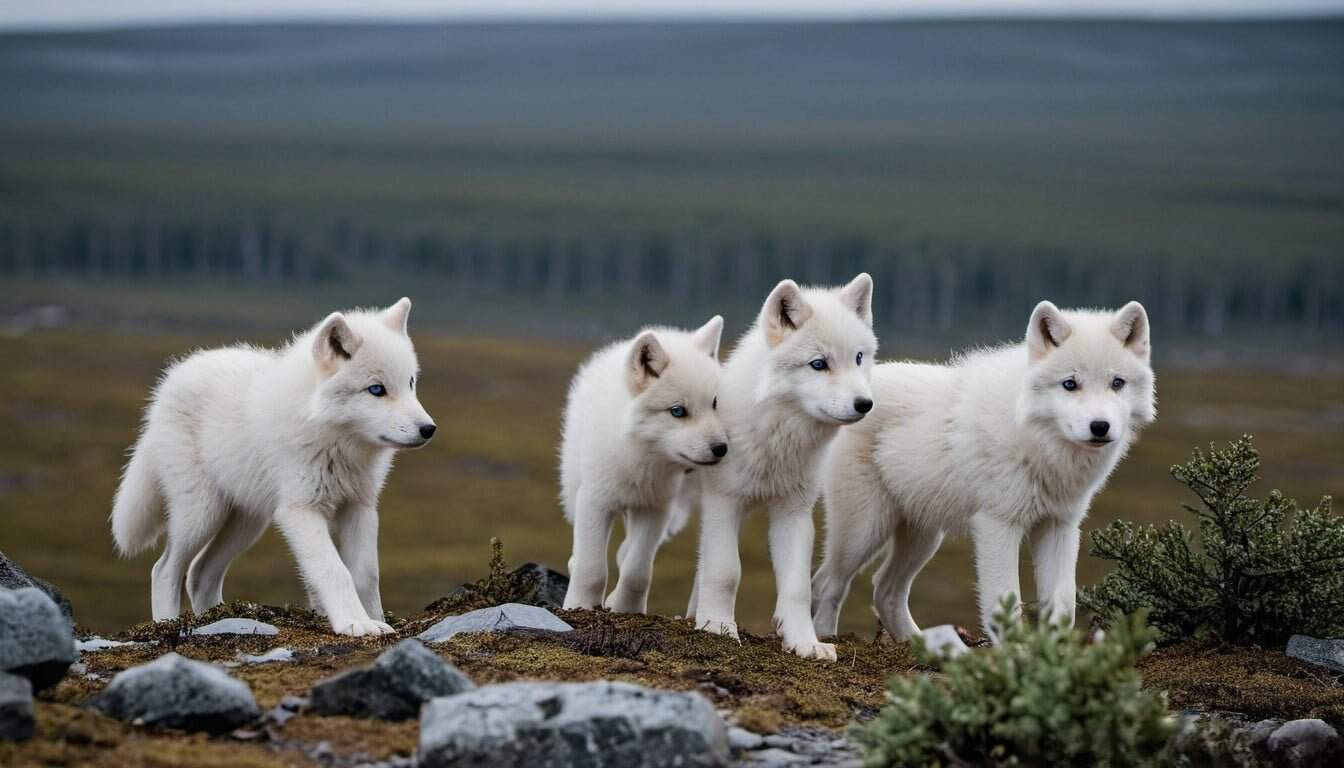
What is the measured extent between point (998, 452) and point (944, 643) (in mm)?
3411

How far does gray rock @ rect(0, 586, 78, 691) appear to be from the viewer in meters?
7.40

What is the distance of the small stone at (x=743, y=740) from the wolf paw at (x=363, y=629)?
320 cm

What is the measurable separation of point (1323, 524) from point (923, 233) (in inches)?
6897

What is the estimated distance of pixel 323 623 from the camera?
34.9ft

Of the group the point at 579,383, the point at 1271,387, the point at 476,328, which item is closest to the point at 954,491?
the point at 579,383

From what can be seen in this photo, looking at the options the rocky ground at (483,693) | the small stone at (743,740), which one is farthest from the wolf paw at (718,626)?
the small stone at (743,740)

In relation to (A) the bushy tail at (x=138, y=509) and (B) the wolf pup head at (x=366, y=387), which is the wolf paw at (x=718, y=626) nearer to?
(B) the wolf pup head at (x=366, y=387)

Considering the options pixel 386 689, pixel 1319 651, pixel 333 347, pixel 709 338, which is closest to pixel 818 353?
pixel 709 338

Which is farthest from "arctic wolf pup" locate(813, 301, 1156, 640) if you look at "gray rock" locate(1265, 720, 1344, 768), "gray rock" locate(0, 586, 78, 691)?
"gray rock" locate(0, 586, 78, 691)

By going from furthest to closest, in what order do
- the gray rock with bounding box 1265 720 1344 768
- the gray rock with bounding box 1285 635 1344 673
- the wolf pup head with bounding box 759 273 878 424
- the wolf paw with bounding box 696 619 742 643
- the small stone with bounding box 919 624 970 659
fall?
1. the gray rock with bounding box 1285 635 1344 673
2. the wolf paw with bounding box 696 619 742 643
3. the wolf pup head with bounding box 759 273 878 424
4. the gray rock with bounding box 1265 720 1344 768
5. the small stone with bounding box 919 624 970 659

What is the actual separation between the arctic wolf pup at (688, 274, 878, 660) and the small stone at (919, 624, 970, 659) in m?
2.20

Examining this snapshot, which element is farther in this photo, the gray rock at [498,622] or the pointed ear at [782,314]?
the pointed ear at [782,314]

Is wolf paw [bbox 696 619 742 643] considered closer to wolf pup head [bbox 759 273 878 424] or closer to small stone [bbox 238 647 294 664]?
wolf pup head [bbox 759 273 878 424]

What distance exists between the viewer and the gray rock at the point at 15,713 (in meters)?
6.84
